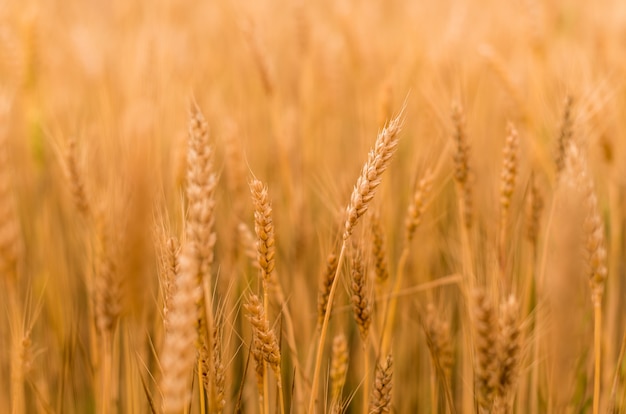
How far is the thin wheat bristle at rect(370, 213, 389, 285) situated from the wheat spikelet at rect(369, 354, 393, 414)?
0.50 feet

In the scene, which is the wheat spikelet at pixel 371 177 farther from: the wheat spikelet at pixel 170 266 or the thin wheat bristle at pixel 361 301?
the wheat spikelet at pixel 170 266

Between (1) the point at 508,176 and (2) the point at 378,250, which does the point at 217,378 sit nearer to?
(2) the point at 378,250

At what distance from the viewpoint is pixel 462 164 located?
0.86 meters

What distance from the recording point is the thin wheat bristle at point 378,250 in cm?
81

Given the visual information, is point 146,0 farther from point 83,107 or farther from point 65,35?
point 83,107

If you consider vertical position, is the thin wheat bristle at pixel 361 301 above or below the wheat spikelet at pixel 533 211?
below

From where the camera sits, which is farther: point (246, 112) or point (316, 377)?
point (246, 112)

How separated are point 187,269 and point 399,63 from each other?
1.46m


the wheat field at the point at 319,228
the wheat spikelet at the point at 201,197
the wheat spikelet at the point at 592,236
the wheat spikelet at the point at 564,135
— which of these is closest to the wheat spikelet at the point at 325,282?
the wheat field at the point at 319,228

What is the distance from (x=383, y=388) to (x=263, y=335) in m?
0.18

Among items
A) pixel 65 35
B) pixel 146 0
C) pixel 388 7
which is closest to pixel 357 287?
pixel 146 0

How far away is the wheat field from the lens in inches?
24.8

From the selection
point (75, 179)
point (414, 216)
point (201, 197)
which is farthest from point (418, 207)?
point (75, 179)

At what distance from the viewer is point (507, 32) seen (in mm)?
2193
